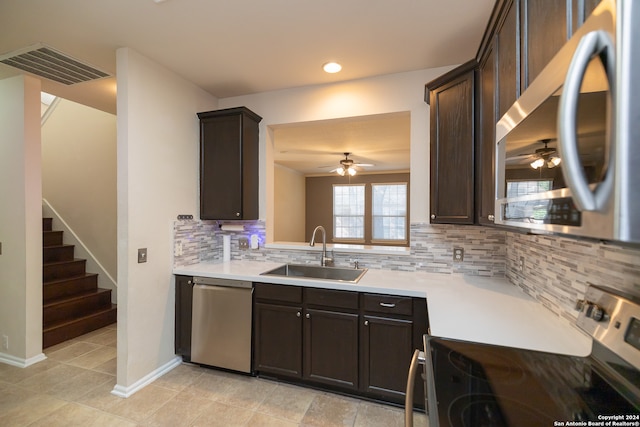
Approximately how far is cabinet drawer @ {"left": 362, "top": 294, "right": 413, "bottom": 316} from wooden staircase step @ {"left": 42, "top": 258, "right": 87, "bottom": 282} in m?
3.79

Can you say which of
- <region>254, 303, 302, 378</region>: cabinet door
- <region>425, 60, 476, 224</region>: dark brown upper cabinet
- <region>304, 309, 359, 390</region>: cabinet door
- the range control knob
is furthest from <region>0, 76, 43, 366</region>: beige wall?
the range control knob

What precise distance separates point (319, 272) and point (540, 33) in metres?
2.25

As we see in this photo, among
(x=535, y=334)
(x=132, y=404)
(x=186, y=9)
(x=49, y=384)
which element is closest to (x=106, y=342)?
(x=49, y=384)

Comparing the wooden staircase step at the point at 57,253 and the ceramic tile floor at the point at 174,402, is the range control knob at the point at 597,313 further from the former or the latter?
the wooden staircase step at the point at 57,253

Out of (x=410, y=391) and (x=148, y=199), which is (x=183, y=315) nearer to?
(x=148, y=199)

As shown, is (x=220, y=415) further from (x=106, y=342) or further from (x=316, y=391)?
(x=106, y=342)

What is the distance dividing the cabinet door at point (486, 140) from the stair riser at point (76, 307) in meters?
4.18

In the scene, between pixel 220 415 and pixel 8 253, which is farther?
pixel 8 253

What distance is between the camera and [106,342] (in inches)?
120

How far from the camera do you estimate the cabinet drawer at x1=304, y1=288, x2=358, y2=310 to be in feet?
6.91

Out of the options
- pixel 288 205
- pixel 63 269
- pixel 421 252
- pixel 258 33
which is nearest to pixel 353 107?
pixel 258 33

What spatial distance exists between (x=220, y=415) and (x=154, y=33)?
8.74 feet

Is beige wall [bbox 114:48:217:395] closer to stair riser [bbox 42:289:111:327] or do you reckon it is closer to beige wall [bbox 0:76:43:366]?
beige wall [bbox 0:76:43:366]

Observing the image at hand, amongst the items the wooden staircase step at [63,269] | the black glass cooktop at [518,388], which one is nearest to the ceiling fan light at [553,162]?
the black glass cooktop at [518,388]
